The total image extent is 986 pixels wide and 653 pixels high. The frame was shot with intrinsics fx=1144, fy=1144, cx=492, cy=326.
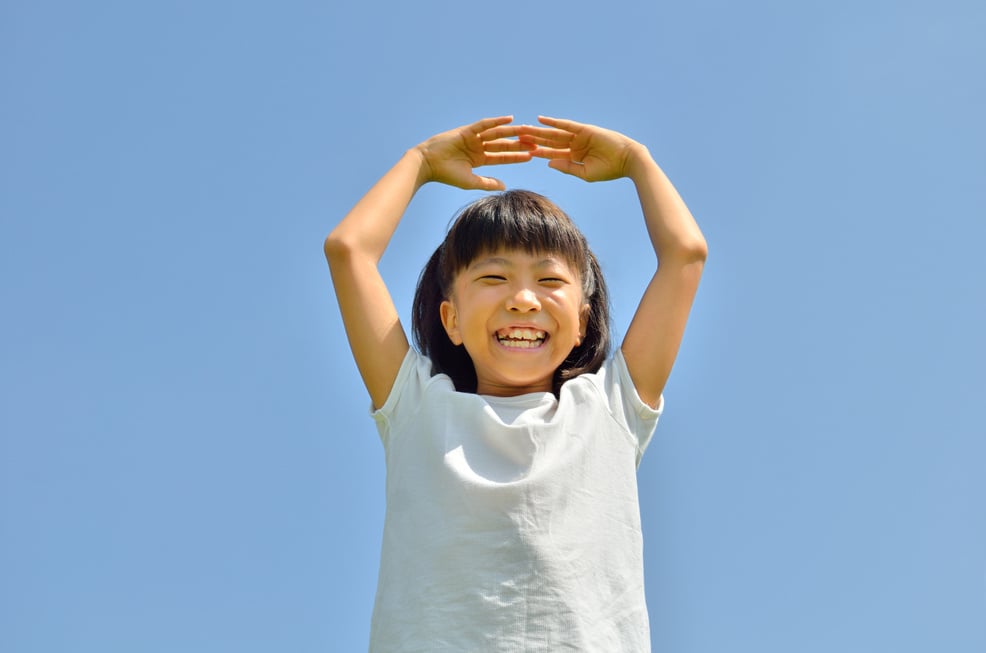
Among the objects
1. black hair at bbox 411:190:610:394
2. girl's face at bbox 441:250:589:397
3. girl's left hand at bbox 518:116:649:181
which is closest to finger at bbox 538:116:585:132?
girl's left hand at bbox 518:116:649:181

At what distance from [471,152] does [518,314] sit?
3.73ft

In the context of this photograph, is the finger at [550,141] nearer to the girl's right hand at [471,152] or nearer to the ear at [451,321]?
the girl's right hand at [471,152]

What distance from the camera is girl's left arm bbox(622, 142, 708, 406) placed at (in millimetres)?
4582

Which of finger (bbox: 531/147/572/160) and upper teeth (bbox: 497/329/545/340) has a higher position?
finger (bbox: 531/147/572/160)

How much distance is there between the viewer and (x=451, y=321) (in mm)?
→ 4848

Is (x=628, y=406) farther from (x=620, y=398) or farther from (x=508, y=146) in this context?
(x=508, y=146)

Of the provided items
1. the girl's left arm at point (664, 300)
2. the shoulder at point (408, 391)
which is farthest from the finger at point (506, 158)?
the shoulder at point (408, 391)

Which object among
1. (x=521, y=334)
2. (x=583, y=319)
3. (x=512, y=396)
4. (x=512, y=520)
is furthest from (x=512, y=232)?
(x=512, y=520)

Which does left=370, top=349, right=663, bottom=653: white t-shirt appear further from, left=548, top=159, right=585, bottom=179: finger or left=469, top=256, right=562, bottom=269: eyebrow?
left=548, top=159, right=585, bottom=179: finger

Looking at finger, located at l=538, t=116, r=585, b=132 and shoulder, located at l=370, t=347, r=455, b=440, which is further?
finger, located at l=538, t=116, r=585, b=132

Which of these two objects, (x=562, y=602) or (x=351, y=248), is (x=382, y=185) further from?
(x=562, y=602)

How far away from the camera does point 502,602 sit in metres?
3.89

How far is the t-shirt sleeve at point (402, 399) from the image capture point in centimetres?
452

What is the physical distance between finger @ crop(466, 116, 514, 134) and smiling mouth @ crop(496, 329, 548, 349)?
119 cm
